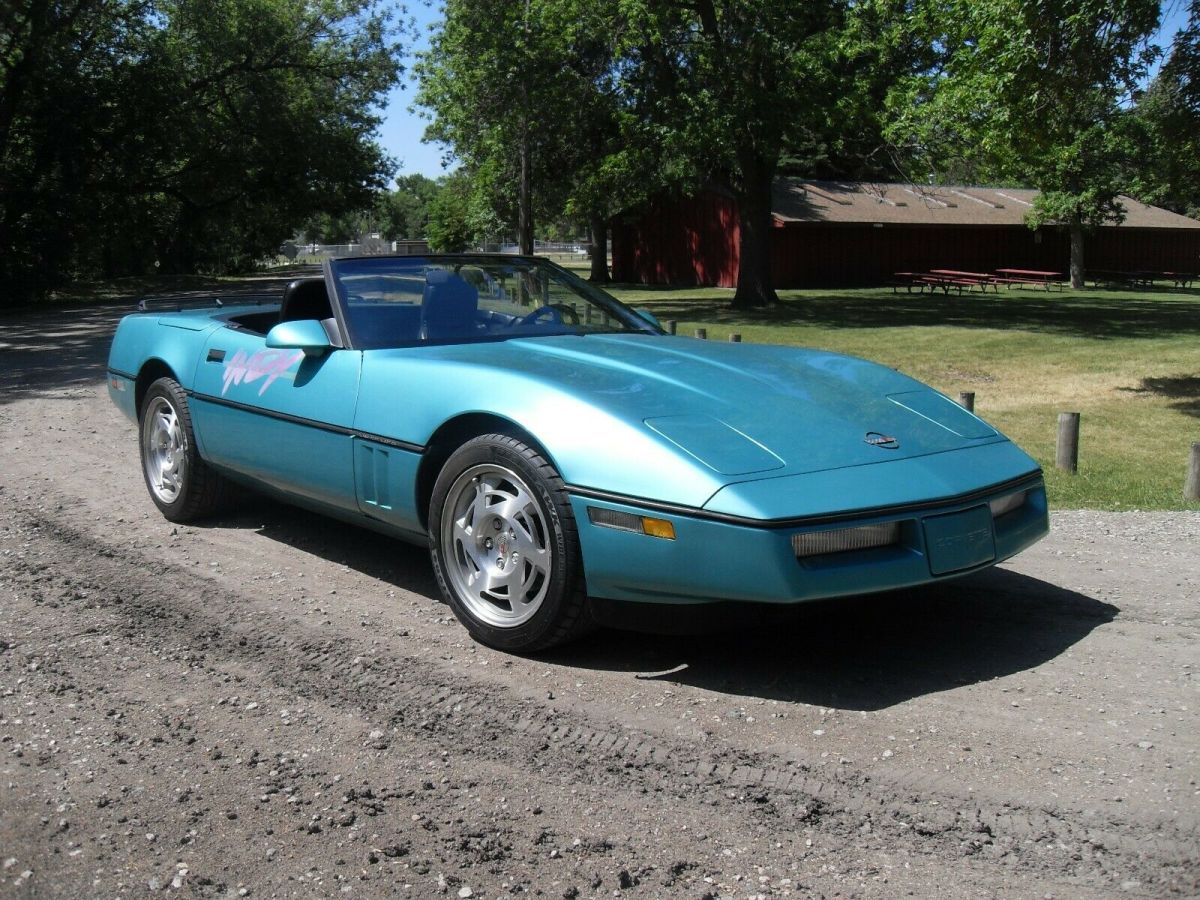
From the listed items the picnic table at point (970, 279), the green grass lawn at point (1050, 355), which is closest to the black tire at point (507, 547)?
the green grass lawn at point (1050, 355)

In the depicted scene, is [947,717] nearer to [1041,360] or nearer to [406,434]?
[406,434]

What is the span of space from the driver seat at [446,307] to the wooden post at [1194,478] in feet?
15.6

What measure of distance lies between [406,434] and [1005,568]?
110 inches

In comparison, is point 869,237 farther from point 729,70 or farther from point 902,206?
point 729,70

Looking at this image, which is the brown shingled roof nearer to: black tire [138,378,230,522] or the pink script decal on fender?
black tire [138,378,230,522]

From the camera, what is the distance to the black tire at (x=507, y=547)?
13.0ft

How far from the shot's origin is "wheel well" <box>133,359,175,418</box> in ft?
20.8


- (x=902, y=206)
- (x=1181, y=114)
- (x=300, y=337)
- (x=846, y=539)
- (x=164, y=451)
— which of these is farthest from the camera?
(x=902, y=206)

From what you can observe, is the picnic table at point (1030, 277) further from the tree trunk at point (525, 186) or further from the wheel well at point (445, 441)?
the wheel well at point (445, 441)

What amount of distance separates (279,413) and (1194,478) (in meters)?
5.59

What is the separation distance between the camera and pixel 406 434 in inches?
179

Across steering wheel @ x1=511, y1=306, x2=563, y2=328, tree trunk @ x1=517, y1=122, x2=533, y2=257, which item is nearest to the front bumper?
steering wheel @ x1=511, y1=306, x2=563, y2=328

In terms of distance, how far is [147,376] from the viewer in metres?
6.50

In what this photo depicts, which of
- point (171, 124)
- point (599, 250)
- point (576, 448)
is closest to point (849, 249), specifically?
point (599, 250)
